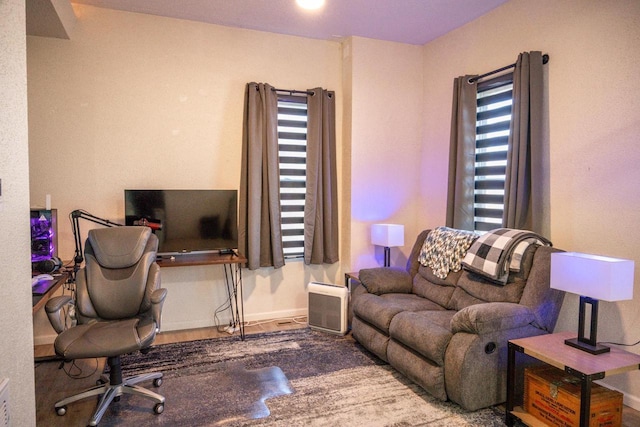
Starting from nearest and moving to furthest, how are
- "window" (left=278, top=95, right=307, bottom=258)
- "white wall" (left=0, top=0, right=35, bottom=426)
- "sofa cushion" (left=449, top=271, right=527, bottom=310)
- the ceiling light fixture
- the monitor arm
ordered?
"white wall" (left=0, top=0, right=35, bottom=426) < "sofa cushion" (left=449, top=271, right=527, bottom=310) < the monitor arm < the ceiling light fixture < "window" (left=278, top=95, right=307, bottom=258)

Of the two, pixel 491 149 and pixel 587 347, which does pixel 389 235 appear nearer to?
pixel 491 149

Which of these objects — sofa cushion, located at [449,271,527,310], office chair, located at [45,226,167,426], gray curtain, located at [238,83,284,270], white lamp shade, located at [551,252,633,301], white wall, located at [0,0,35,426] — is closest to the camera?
white wall, located at [0,0,35,426]

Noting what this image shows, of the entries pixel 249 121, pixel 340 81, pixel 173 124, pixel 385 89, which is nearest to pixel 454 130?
pixel 385 89

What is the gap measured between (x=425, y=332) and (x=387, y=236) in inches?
58.8

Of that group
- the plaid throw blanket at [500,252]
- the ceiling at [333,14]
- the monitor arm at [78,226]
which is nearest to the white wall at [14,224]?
the monitor arm at [78,226]

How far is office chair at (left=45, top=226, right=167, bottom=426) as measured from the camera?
2555 millimetres

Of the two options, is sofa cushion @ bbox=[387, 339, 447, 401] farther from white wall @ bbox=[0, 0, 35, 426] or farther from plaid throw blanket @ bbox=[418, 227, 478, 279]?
white wall @ bbox=[0, 0, 35, 426]

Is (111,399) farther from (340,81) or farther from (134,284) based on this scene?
(340,81)

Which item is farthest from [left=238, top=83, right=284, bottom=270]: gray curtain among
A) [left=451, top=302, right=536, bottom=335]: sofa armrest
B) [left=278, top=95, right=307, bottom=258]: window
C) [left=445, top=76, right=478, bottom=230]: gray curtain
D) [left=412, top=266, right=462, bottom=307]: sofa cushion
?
[left=451, top=302, right=536, bottom=335]: sofa armrest

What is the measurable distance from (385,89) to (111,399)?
374cm

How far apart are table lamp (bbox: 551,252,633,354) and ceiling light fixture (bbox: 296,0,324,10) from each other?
2695mm

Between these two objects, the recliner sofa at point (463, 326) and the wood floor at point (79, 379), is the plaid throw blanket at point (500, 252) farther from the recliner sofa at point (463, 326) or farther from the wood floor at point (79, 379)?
the wood floor at point (79, 379)

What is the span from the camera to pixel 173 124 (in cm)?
398

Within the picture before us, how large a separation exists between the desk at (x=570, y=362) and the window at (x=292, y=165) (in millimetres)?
2503
